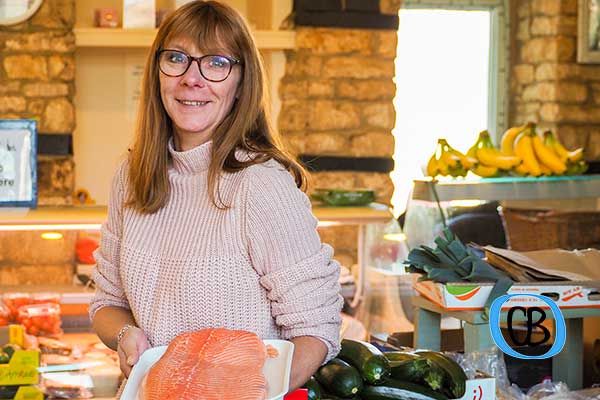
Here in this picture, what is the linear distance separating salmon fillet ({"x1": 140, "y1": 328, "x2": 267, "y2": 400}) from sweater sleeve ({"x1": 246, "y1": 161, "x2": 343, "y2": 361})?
0.37 ft

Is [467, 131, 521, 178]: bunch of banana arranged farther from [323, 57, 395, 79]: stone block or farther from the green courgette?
the green courgette

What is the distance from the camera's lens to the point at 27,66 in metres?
5.79

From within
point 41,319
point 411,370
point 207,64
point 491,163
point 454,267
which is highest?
point 207,64

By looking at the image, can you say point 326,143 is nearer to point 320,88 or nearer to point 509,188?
point 320,88

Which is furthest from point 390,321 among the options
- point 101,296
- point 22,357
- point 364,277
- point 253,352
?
point 253,352

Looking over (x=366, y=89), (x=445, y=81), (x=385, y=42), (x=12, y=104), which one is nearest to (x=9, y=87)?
(x=12, y=104)

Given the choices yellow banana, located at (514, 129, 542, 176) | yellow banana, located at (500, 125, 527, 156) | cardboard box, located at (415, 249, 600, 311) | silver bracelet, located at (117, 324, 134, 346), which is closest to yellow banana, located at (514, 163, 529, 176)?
yellow banana, located at (514, 129, 542, 176)

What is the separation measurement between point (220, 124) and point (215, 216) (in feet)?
0.66

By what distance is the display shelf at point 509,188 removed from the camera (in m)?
4.52

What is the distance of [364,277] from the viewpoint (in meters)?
3.90

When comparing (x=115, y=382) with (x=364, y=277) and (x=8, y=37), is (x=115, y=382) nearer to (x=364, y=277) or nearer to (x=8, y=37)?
(x=364, y=277)

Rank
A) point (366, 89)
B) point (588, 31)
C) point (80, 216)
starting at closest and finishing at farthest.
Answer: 1. point (80, 216)
2. point (366, 89)
3. point (588, 31)

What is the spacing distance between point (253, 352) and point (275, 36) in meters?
4.21

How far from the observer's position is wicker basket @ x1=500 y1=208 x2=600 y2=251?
5016mm
